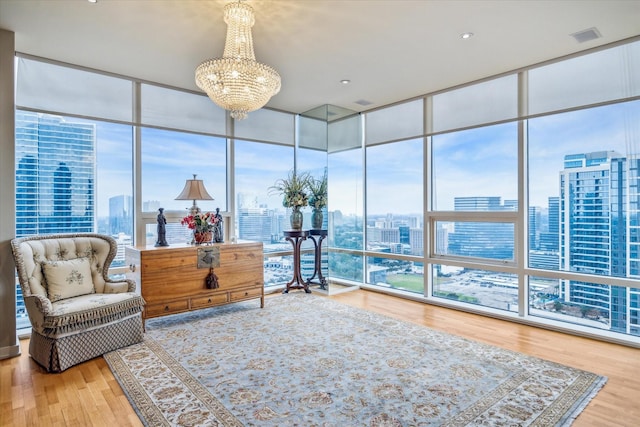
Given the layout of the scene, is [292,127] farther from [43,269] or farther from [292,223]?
[43,269]

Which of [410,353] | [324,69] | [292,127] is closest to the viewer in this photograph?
[410,353]

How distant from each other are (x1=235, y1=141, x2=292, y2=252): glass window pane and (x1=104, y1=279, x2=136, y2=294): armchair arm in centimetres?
186

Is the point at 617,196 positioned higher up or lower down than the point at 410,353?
higher up

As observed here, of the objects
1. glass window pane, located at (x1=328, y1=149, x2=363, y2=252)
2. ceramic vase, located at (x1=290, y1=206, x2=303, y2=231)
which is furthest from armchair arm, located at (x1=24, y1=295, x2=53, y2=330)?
glass window pane, located at (x1=328, y1=149, x2=363, y2=252)

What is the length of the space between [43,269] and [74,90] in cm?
199

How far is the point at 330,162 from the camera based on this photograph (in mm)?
5633

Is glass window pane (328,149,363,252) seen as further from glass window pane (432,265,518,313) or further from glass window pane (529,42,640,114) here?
glass window pane (529,42,640,114)

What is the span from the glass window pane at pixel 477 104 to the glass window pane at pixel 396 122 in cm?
27

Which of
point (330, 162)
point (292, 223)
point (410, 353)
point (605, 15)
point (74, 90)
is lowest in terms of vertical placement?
point (410, 353)

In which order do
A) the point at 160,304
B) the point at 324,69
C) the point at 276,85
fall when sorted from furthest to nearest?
the point at 324,69 → the point at 160,304 → the point at 276,85

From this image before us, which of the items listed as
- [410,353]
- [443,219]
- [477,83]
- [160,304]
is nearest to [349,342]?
[410,353]

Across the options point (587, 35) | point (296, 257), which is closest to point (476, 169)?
point (587, 35)

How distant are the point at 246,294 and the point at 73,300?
6.09 ft

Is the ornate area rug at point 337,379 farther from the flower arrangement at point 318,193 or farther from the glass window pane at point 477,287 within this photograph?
the flower arrangement at point 318,193
